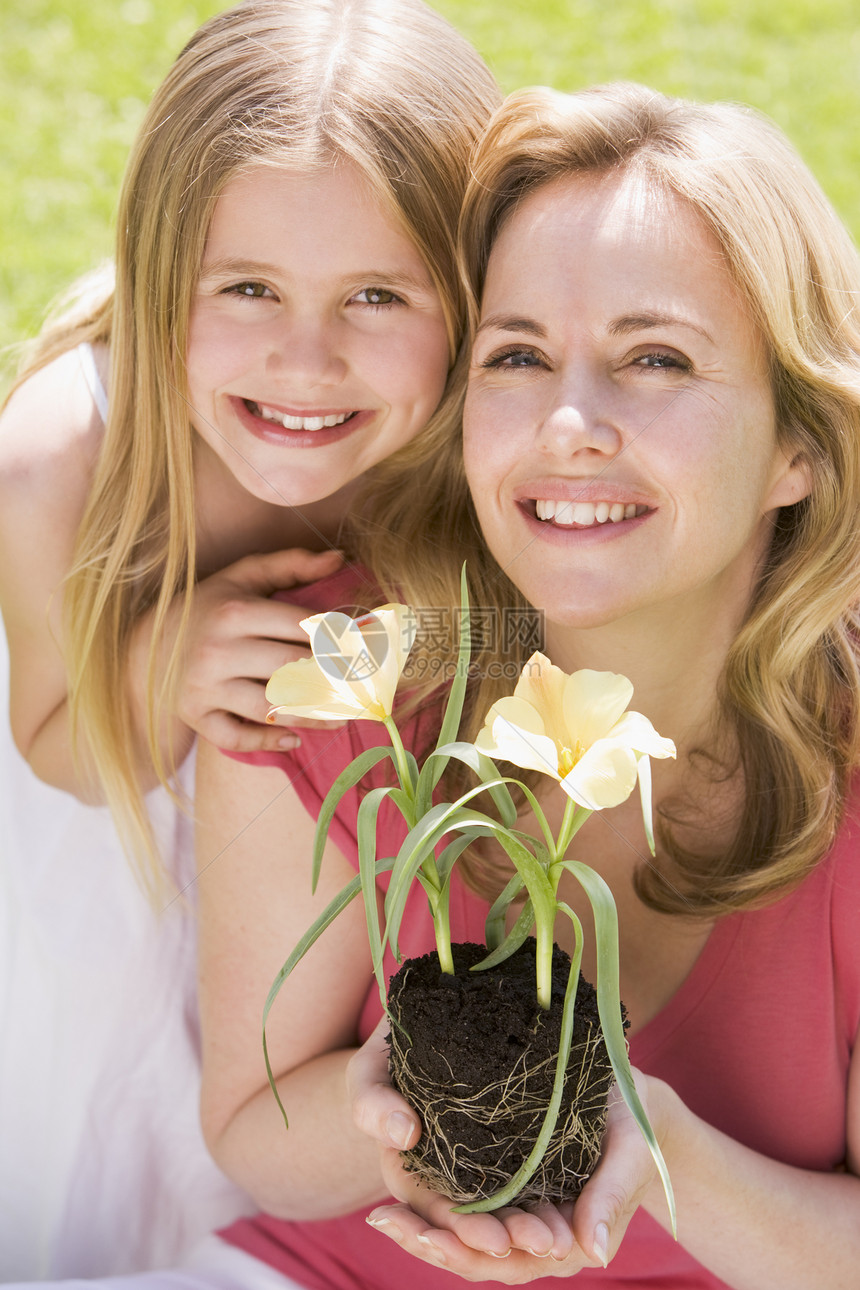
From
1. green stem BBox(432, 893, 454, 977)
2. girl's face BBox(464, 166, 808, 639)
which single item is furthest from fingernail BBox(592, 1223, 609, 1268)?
girl's face BBox(464, 166, 808, 639)

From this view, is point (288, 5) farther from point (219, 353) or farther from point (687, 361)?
point (687, 361)

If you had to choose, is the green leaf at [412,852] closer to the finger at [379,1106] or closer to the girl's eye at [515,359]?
the finger at [379,1106]

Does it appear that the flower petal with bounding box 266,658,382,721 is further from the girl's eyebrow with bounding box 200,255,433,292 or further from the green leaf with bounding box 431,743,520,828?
the girl's eyebrow with bounding box 200,255,433,292

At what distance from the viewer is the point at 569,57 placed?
4.27m

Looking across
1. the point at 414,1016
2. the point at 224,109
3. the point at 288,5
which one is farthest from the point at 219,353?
the point at 414,1016

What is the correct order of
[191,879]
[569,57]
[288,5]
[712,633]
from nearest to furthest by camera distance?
[712,633] → [288,5] → [191,879] → [569,57]

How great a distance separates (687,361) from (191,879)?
1076 mm

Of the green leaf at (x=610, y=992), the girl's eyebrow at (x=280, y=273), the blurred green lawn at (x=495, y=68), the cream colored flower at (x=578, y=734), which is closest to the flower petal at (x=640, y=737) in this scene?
the cream colored flower at (x=578, y=734)

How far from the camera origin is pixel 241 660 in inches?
62.2

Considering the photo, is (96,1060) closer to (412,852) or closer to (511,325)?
(412,852)

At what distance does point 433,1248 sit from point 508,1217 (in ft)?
0.26

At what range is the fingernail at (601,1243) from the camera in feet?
3.40

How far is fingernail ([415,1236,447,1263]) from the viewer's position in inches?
43.0

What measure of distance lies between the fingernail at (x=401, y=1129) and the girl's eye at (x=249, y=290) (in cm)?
99
